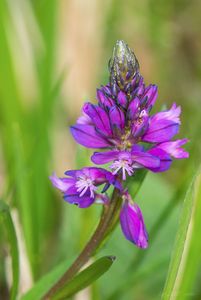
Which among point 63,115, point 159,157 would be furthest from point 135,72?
point 63,115

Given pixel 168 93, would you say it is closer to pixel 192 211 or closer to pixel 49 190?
pixel 49 190

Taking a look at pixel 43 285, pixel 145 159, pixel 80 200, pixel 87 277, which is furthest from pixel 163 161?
pixel 43 285

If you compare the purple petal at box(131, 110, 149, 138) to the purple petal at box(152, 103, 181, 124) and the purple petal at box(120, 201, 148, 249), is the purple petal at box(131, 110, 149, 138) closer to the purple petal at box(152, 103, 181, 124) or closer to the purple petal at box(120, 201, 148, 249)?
the purple petal at box(152, 103, 181, 124)

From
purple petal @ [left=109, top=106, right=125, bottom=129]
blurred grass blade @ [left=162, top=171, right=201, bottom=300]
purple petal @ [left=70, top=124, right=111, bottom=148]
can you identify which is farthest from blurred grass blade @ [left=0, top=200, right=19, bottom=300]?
blurred grass blade @ [left=162, top=171, right=201, bottom=300]

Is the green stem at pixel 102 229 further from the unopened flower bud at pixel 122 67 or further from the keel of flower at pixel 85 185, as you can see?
the unopened flower bud at pixel 122 67

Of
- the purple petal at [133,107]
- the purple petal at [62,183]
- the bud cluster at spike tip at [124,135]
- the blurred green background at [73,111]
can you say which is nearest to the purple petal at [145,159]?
the bud cluster at spike tip at [124,135]

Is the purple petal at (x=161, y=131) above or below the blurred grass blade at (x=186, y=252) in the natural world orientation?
above

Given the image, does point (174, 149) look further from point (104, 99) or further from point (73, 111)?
point (73, 111)
